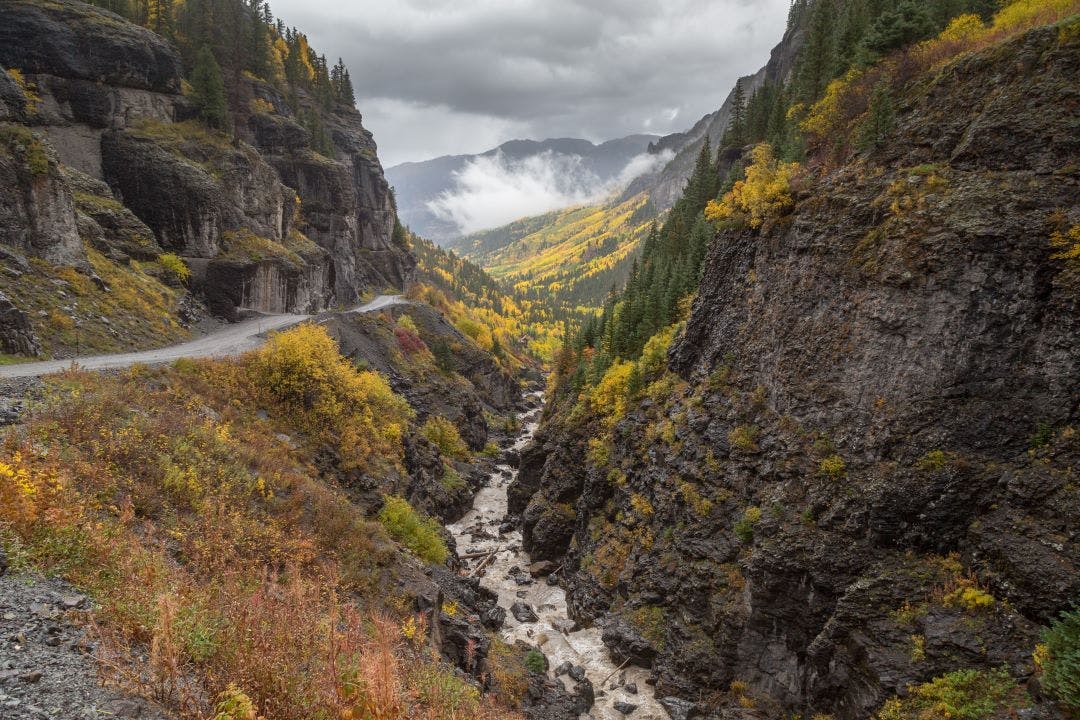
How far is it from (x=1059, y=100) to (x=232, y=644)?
28.8 metres

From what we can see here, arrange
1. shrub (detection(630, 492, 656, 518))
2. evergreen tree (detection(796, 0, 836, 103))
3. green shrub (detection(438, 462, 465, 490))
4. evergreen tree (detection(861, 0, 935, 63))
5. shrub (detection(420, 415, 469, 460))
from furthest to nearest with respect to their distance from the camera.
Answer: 1. shrub (detection(420, 415, 469, 460))
2. green shrub (detection(438, 462, 465, 490))
3. evergreen tree (detection(796, 0, 836, 103))
4. shrub (detection(630, 492, 656, 518))
5. evergreen tree (detection(861, 0, 935, 63))

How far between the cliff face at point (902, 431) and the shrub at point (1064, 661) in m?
1.17

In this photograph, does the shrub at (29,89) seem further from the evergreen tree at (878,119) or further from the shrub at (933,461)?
the shrub at (933,461)

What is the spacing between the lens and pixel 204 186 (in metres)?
41.3

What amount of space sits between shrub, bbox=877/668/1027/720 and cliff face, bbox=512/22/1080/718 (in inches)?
16.2

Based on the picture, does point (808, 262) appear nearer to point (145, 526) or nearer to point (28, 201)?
point (145, 526)

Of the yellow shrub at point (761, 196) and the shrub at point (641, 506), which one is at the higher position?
the yellow shrub at point (761, 196)

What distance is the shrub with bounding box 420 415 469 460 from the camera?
5069 centimetres

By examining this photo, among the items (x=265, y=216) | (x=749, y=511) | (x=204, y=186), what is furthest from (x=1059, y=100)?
(x=265, y=216)

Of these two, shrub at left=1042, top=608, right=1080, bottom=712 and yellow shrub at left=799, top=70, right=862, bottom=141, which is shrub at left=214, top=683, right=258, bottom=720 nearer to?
shrub at left=1042, top=608, right=1080, bottom=712

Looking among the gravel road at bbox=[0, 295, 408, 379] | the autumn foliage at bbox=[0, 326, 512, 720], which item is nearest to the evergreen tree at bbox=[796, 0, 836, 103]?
the autumn foliage at bbox=[0, 326, 512, 720]

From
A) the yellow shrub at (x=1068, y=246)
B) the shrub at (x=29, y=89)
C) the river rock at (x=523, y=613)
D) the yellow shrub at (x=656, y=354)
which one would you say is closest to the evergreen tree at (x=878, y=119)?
the yellow shrub at (x=1068, y=246)

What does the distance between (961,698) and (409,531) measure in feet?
77.1

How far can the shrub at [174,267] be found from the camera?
1459 inches
